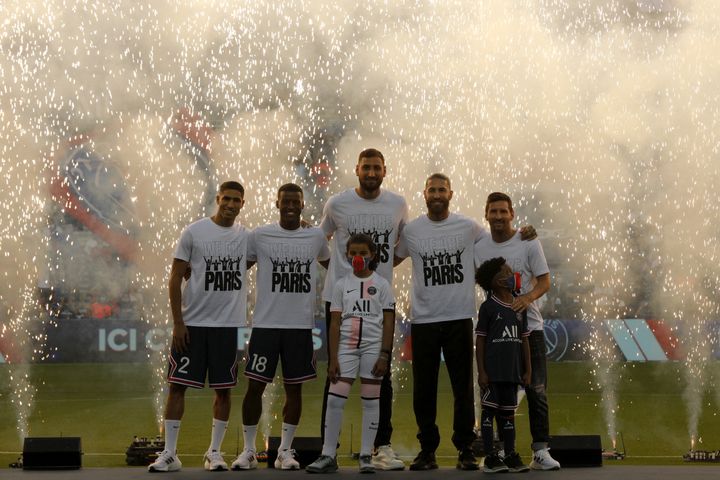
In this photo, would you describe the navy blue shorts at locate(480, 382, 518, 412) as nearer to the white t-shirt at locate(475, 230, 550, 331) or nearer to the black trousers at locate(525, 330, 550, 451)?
the black trousers at locate(525, 330, 550, 451)

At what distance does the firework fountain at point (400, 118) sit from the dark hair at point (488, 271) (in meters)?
13.1

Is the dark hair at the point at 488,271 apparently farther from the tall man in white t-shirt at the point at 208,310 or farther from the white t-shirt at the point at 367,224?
the tall man in white t-shirt at the point at 208,310

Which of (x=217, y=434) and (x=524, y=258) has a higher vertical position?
(x=524, y=258)

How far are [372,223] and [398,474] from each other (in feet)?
6.02

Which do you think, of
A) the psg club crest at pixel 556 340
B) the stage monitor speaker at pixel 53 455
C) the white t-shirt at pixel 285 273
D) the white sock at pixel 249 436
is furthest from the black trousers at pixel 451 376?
the psg club crest at pixel 556 340

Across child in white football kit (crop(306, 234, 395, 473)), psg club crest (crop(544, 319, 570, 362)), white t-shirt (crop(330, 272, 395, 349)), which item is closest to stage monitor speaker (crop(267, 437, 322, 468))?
child in white football kit (crop(306, 234, 395, 473))

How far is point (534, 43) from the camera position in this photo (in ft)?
74.8

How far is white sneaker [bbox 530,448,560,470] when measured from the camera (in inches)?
320

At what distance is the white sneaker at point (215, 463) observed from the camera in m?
8.07

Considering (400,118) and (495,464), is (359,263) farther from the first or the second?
Result: (400,118)

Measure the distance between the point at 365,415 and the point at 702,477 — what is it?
2272 mm

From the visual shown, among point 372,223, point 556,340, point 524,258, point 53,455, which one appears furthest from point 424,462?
point 556,340

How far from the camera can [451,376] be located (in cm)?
829

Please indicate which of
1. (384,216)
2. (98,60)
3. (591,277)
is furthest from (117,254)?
(384,216)
